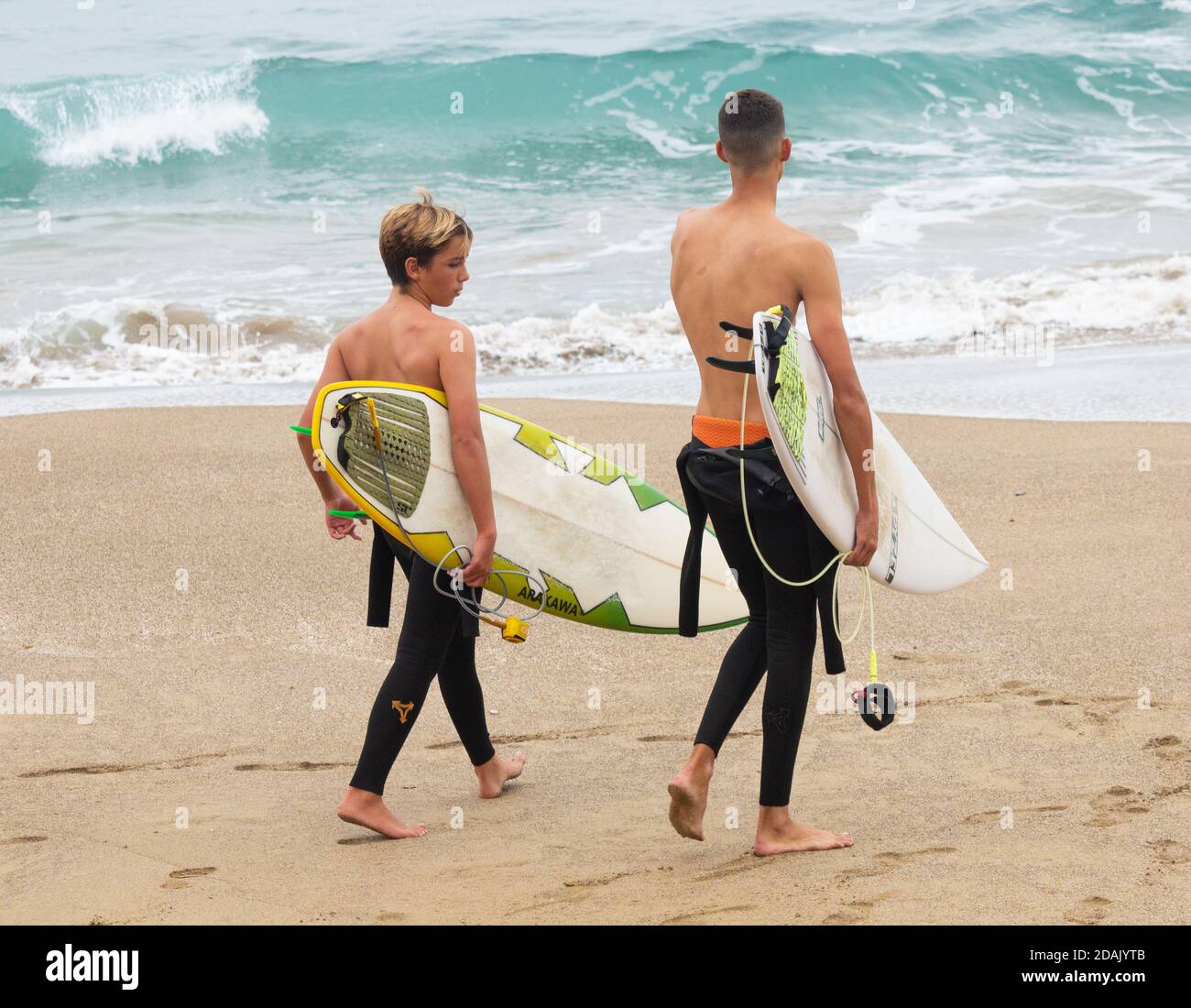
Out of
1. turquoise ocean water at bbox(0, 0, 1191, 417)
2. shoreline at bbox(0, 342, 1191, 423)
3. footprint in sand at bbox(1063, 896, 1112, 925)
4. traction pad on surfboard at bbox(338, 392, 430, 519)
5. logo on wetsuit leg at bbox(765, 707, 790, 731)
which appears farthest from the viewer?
turquoise ocean water at bbox(0, 0, 1191, 417)

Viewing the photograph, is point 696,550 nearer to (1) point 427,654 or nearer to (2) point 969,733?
(1) point 427,654

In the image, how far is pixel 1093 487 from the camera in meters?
6.07

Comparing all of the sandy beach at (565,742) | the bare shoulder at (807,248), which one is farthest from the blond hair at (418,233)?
the sandy beach at (565,742)

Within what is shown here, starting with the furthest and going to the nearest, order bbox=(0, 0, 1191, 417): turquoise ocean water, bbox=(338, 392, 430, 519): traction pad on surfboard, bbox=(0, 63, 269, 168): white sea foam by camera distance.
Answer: bbox=(0, 63, 269, 168): white sea foam < bbox=(0, 0, 1191, 417): turquoise ocean water < bbox=(338, 392, 430, 519): traction pad on surfboard

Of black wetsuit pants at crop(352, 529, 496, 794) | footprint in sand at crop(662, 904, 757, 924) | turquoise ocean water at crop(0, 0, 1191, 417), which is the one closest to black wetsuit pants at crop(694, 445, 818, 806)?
footprint in sand at crop(662, 904, 757, 924)

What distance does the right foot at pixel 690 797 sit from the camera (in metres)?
2.96

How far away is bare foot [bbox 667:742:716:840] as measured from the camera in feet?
9.70

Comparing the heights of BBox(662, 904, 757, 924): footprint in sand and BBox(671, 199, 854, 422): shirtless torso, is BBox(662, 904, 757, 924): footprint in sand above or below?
below

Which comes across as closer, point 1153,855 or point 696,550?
point 1153,855

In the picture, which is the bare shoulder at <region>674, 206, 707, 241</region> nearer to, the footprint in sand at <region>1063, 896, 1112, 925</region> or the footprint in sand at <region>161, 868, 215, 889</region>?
the footprint in sand at <region>1063, 896, 1112, 925</region>

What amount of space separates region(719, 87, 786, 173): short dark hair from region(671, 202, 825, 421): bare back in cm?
11
